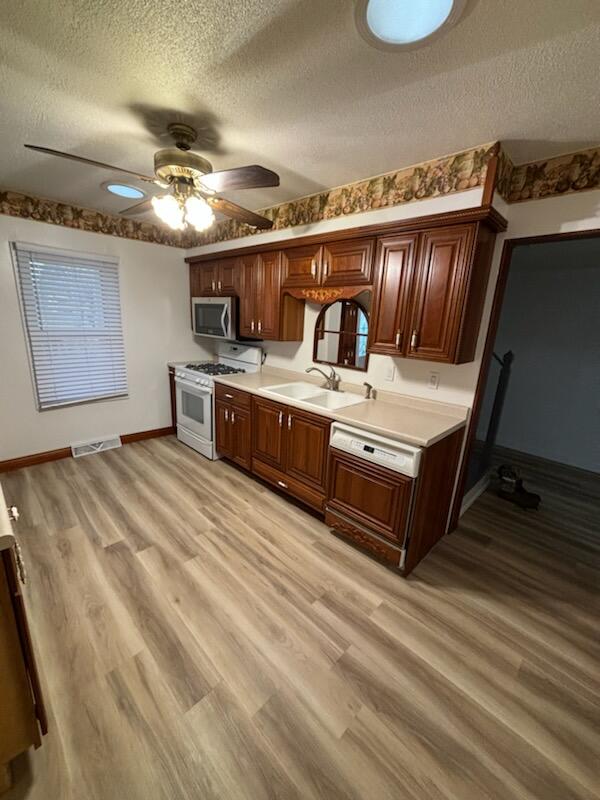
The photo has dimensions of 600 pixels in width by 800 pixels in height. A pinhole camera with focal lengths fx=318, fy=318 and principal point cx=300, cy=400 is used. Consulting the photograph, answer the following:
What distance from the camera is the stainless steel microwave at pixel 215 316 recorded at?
348 centimetres

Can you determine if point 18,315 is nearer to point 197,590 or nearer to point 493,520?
point 197,590

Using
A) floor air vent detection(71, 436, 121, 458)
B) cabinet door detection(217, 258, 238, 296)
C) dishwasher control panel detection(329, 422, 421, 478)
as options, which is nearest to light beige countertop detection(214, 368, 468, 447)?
dishwasher control panel detection(329, 422, 421, 478)

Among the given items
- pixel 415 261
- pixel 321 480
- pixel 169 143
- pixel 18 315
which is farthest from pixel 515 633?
pixel 18 315

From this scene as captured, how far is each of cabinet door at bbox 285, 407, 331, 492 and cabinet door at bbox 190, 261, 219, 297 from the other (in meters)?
2.02

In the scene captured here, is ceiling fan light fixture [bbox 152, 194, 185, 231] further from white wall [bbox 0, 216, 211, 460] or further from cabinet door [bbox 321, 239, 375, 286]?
white wall [bbox 0, 216, 211, 460]

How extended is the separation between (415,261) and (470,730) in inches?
94.0

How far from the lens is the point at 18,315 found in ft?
9.80

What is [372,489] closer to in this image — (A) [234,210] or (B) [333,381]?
(B) [333,381]

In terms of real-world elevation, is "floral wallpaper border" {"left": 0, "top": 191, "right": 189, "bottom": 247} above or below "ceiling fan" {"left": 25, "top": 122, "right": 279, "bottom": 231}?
above

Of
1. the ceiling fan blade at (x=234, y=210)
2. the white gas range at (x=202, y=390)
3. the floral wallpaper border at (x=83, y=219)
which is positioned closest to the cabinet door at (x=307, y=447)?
the white gas range at (x=202, y=390)

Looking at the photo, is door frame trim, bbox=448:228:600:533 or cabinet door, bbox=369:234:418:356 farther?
cabinet door, bbox=369:234:418:356

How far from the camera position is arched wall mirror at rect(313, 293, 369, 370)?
2771mm

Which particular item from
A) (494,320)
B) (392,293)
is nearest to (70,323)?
(392,293)

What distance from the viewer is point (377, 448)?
2.04 m
